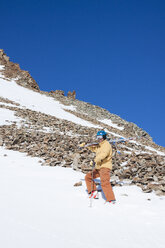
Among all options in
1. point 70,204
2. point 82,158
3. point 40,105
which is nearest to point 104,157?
point 70,204

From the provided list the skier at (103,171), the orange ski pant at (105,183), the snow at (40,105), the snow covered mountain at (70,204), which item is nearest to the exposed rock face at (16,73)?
the snow at (40,105)

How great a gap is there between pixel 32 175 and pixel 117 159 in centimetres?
517

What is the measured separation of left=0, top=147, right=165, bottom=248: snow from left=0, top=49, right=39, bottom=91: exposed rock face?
5290 centimetres

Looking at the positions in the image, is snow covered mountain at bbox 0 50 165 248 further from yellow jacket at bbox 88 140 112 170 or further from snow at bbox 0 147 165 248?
yellow jacket at bbox 88 140 112 170

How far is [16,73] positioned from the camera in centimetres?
6444

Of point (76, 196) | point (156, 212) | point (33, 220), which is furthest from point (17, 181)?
point (156, 212)

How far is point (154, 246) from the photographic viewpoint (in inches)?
165

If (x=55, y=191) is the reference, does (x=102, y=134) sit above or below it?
above

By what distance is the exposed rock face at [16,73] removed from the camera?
60.1 metres

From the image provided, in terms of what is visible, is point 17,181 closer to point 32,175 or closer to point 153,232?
point 32,175

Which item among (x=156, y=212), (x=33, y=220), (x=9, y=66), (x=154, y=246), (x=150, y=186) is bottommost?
(x=33, y=220)

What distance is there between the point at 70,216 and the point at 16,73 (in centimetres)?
6475

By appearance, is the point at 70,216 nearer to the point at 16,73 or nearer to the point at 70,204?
the point at 70,204

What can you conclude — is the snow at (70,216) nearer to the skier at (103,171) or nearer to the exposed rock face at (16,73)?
the skier at (103,171)
